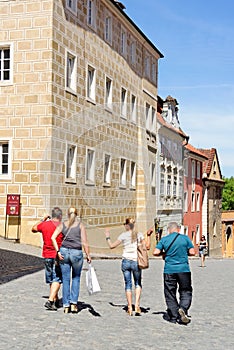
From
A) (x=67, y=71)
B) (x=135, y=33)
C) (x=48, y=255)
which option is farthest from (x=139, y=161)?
(x=48, y=255)

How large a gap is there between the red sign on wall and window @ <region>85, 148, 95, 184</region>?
3747 mm

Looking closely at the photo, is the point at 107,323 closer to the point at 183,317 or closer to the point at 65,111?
the point at 183,317

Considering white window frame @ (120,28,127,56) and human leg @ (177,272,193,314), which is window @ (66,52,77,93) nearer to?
white window frame @ (120,28,127,56)

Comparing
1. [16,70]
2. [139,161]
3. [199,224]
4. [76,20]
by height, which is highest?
[76,20]

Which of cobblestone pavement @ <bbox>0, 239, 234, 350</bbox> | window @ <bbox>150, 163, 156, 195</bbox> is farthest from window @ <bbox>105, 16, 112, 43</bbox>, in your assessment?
cobblestone pavement @ <bbox>0, 239, 234, 350</bbox>

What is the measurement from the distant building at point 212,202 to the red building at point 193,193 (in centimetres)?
146

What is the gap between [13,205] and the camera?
22.0m

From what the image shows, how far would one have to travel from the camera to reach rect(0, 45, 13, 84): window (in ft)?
74.9

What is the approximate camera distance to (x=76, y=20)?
24219 millimetres

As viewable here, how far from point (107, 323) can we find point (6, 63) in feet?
51.3

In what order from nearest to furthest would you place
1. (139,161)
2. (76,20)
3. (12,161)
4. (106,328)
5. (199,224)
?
(106,328), (12,161), (76,20), (139,161), (199,224)

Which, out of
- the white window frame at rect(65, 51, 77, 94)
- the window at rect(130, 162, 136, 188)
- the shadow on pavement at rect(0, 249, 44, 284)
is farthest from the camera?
the window at rect(130, 162, 136, 188)

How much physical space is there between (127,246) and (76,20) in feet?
52.8

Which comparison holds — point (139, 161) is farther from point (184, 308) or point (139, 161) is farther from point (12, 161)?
point (184, 308)
